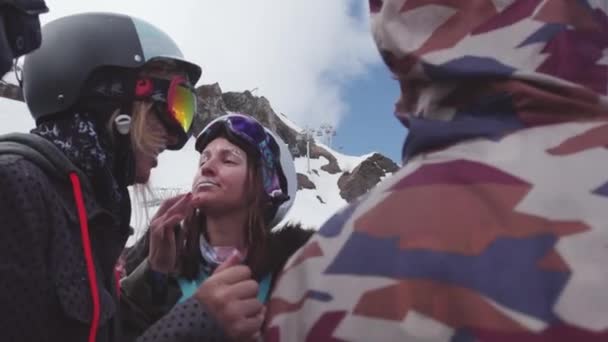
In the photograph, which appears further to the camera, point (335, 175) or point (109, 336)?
point (335, 175)

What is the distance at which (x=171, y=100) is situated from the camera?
9.13 ft

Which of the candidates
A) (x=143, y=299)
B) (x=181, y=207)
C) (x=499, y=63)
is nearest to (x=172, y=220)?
(x=181, y=207)

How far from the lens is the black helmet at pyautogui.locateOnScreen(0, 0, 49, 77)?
1645 mm

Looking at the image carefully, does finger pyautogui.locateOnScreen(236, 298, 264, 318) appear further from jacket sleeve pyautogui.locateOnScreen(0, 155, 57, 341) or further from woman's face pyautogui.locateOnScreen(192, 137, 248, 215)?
woman's face pyautogui.locateOnScreen(192, 137, 248, 215)

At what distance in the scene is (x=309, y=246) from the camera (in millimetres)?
1073

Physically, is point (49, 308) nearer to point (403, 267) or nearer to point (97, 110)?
point (97, 110)

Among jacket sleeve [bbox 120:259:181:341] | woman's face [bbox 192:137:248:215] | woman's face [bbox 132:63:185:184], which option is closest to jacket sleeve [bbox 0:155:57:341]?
woman's face [bbox 132:63:185:184]

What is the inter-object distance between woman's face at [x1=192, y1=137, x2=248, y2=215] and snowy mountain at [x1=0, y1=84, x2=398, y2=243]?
32581 millimetres

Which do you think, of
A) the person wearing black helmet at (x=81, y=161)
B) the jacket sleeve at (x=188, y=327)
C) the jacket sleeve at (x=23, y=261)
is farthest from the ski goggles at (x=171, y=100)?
the jacket sleeve at (x=188, y=327)

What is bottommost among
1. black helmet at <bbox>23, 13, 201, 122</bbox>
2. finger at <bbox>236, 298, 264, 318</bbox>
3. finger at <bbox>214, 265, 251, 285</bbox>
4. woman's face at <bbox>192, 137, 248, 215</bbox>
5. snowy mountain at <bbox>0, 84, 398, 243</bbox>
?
snowy mountain at <bbox>0, 84, 398, 243</bbox>

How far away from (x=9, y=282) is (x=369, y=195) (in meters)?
1.29

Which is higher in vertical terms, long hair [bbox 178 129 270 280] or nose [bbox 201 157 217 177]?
nose [bbox 201 157 217 177]


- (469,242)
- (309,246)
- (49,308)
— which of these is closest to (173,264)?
(49,308)

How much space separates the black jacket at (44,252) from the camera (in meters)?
1.87
